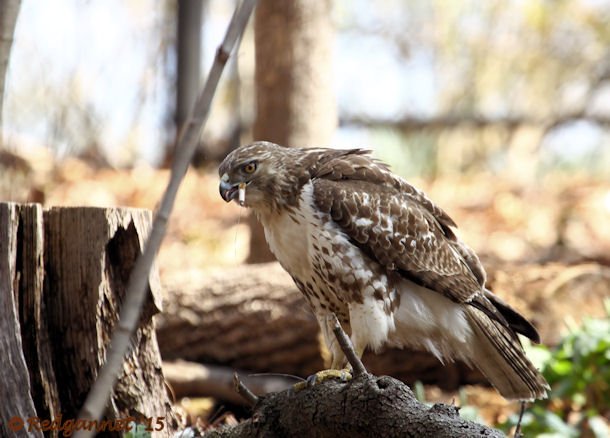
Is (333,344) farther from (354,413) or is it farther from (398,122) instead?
(398,122)

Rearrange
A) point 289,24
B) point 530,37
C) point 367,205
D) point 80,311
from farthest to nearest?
1. point 530,37
2. point 289,24
3. point 367,205
4. point 80,311

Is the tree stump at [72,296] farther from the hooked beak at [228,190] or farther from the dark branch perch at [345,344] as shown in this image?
the dark branch perch at [345,344]

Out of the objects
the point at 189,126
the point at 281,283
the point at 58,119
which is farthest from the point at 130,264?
the point at 58,119

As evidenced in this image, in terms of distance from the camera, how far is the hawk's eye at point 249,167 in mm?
3814

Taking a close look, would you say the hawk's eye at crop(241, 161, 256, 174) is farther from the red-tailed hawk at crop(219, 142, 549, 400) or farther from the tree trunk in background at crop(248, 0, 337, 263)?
the tree trunk in background at crop(248, 0, 337, 263)

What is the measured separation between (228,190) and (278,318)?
2.00 m

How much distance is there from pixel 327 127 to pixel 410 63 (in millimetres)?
8755

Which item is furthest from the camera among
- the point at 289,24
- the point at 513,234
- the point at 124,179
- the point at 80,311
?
the point at 124,179

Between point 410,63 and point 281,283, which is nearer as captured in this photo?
point 281,283

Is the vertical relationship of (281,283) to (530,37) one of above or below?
below

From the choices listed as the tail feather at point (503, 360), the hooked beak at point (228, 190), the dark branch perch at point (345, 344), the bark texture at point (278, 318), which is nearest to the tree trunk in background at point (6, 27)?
the hooked beak at point (228, 190)

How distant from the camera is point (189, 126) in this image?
5.65 feet

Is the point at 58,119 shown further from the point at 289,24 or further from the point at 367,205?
the point at 367,205

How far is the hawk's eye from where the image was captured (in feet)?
12.5
